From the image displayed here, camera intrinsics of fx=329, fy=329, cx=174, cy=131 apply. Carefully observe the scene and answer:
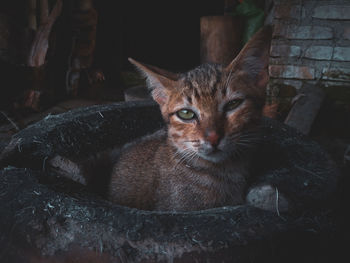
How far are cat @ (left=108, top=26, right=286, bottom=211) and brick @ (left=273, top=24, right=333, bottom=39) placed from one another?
7.61 feet

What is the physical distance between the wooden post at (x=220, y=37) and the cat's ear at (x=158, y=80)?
3152mm

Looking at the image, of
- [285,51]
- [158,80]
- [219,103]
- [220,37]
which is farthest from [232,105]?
[220,37]

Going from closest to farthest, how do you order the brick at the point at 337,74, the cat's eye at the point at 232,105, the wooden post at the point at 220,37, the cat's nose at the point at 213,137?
1. the cat's nose at the point at 213,137
2. the cat's eye at the point at 232,105
3. the brick at the point at 337,74
4. the wooden post at the point at 220,37

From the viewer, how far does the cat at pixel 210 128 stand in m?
1.56

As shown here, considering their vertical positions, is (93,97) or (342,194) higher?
(342,194)

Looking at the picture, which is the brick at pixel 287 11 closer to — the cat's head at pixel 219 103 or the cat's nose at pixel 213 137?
the cat's head at pixel 219 103

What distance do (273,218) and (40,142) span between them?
4.15ft

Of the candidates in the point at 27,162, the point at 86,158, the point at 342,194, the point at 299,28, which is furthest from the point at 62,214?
the point at 299,28

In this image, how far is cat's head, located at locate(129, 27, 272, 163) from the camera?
1540mm

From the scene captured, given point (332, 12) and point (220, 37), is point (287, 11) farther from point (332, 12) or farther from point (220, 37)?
point (220, 37)

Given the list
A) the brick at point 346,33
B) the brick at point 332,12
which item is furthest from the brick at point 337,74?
the brick at point 332,12

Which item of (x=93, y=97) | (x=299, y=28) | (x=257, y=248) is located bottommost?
(x=93, y=97)

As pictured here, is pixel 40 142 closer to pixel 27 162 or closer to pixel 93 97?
pixel 27 162

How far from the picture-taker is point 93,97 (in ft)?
17.3
